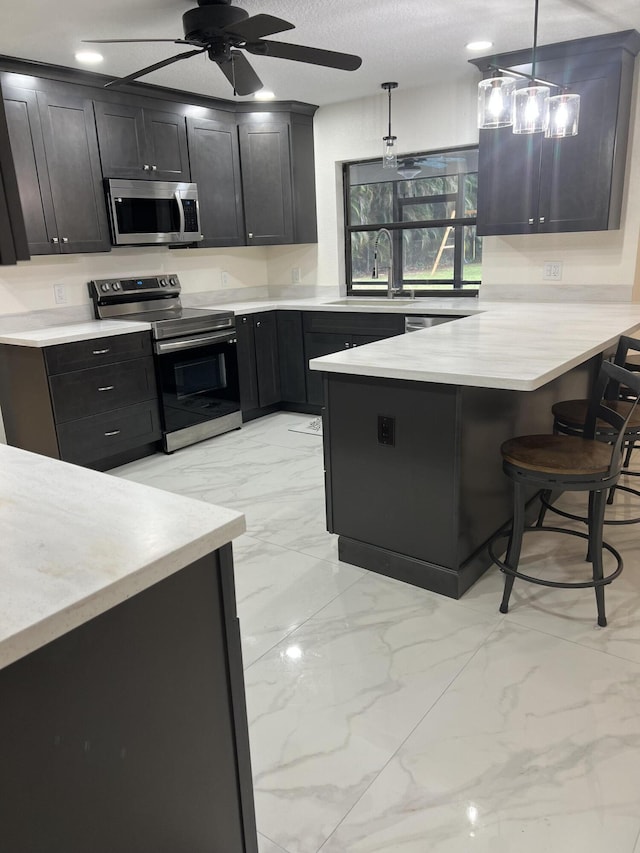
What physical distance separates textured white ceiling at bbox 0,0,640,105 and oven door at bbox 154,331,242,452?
171cm

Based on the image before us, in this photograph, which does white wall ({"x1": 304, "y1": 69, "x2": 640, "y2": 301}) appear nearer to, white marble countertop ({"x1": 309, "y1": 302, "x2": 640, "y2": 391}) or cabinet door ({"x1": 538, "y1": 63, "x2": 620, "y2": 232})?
cabinet door ({"x1": 538, "y1": 63, "x2": 620, "y2": 232})

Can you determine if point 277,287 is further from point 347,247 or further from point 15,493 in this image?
point 15,493

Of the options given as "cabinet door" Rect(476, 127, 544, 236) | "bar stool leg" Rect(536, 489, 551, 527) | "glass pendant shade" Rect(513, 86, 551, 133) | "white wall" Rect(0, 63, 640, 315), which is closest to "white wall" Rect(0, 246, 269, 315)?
"white wall" Rect(0, 63, 640, 315)

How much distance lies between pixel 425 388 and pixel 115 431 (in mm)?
2423

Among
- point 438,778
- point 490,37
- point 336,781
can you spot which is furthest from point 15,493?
point 490,37

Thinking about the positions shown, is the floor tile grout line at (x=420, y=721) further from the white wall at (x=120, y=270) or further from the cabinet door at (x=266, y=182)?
the cabinet door at (x=266, y=182)

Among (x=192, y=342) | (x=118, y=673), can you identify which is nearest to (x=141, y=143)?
(x=192, y=342)

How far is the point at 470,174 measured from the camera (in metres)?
4.73

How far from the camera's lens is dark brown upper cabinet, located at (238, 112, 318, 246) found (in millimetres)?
4977

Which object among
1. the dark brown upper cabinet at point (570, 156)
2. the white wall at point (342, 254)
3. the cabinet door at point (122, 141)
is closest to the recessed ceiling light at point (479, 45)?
the dark brown upper cabinet at point (570, 156)

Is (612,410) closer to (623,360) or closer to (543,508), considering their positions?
(623,360)

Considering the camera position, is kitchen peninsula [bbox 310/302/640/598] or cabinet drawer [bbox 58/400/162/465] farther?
cabinet drawer [bbox 58/400/162/465]

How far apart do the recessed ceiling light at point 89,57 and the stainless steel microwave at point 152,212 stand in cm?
68

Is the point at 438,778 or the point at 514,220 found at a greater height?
the point at 514,220
